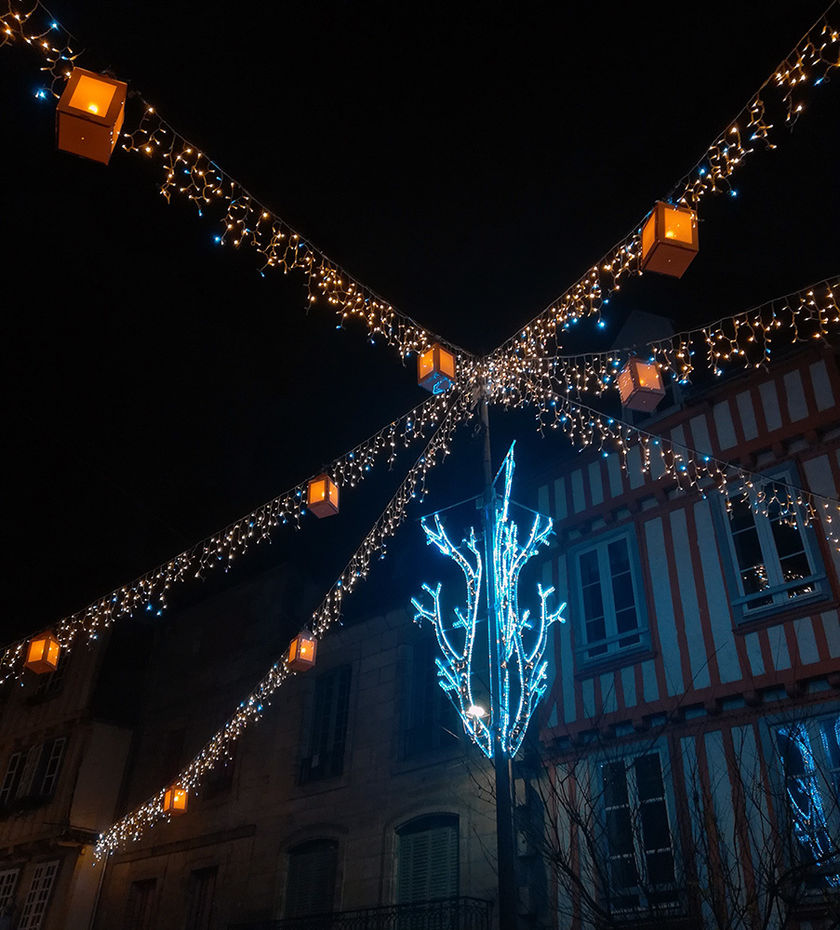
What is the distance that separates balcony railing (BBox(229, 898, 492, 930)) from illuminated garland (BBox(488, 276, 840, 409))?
234 inches

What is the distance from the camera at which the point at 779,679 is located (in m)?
8.45

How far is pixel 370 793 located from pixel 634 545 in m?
5.28

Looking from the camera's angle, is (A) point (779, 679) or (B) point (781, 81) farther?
(A) point (779, 679)

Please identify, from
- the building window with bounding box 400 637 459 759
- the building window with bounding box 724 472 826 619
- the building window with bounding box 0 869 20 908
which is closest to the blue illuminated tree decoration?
the building window with bounding box 400 637 459 759

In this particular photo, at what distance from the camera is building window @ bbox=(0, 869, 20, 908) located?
55.4ft

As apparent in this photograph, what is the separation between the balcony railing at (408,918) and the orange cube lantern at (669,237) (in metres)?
7.58

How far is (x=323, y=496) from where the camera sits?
27.4 feet

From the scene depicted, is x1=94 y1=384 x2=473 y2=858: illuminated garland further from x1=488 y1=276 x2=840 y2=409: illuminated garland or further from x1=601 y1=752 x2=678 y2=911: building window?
x1=601 y1=752 x2=678 y2=911: building window

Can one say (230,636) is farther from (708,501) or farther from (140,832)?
(708,501)

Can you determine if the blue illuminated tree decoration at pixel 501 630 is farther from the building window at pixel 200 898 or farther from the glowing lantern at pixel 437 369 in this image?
the building window at pixel 200 898

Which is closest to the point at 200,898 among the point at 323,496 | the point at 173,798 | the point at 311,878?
the point at 173,798

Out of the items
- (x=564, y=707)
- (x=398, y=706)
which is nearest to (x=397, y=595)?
(x=398, y=706)

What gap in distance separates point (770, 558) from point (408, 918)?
20.3 feet

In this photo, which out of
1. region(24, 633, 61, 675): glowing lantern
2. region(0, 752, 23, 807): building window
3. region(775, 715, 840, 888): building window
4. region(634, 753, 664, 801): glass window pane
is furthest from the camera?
region(0, 752, 23, 807): building window
